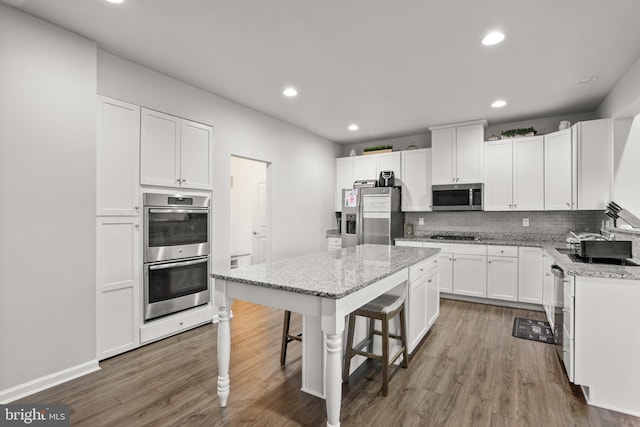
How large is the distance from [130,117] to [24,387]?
7.28ft

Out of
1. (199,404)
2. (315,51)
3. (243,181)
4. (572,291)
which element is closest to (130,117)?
(315,51)

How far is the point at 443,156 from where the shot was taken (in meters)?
4.88

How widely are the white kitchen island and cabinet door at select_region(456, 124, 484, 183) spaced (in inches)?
107

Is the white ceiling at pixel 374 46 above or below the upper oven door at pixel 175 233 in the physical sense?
above

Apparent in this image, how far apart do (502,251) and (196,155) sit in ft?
13.5

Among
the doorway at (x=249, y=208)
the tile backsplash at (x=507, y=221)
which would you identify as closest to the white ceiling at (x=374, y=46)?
the tile backsplash at (x=507, y=221)

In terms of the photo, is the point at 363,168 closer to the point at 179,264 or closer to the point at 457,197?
the point at 457,197

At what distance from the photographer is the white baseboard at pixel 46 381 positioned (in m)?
2.10

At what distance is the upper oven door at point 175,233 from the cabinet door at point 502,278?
3.76 m

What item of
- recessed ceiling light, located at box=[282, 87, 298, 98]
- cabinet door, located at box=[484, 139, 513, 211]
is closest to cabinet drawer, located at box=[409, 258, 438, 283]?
cabinet door, located at box=[484, 139, 513, 211]

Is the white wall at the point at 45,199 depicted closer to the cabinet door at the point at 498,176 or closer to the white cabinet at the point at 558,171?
the cabinet door at the point at 498,176

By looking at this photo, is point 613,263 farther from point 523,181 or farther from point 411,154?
point 411,154

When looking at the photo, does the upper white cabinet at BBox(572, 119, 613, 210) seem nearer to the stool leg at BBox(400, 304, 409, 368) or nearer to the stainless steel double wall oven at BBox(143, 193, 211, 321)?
the stool leg at BBox(400, 304, 409, 368)

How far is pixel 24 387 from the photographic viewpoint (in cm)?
216
